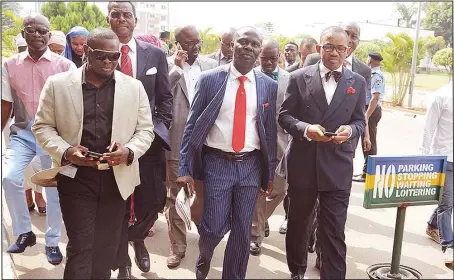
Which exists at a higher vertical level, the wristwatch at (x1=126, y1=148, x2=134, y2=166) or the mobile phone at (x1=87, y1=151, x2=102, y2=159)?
the mobile phone at (x1=87, y1=151, x2=102, y2=159)

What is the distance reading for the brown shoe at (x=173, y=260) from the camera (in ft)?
13.9

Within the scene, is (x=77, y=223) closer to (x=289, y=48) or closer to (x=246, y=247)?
(x=246, y=247)

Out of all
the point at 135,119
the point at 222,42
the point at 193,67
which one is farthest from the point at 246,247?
the point at 222,42

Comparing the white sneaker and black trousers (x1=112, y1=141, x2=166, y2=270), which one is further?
the white sneaker

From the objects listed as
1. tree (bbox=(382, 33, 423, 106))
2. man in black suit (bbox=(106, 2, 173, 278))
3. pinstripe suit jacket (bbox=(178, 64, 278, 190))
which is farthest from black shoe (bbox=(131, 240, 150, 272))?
tree (bbox=(382, 33, 423, 106))

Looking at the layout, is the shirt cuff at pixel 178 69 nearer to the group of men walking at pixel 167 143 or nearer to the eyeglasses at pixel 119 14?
the group of men walking at pixel 167 143

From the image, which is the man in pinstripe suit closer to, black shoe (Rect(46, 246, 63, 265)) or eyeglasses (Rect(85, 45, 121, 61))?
eyeglasses (Rect(85, 45, 121, 61))

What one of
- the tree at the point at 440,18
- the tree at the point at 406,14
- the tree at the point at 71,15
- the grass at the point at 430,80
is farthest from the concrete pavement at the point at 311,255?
the tree at the point at 406,14

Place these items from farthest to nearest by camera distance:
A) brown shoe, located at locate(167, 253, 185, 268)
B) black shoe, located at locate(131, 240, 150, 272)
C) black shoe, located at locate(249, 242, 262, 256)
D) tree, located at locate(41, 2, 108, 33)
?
tree, located at locate(41, 2, 108, 33), black shoe, located at locate(249, 242, 262, 256), brown shoe, located at locate(167, 253, 185, 268), black shoe, located at locate(131, 240, 150, 272)

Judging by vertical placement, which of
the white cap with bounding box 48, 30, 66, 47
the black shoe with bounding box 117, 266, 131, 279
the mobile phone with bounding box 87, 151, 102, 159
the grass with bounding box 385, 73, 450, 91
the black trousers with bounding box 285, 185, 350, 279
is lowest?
the grass with bounding box 385, 73, 450, 91

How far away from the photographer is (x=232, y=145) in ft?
11.7

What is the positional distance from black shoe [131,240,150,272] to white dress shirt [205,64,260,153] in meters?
1.18

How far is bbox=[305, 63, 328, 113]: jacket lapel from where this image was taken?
367cm

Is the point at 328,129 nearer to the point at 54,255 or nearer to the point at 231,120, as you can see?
the point at 231,120
